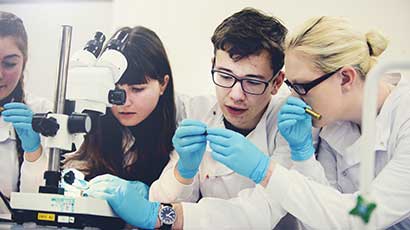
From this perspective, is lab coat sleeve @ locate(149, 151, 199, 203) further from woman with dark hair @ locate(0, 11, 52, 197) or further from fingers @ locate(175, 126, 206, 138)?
woman with dark hair @ locate(0, 11, 52, 197)

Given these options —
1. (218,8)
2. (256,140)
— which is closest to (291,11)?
(218,8)

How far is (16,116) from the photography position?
5.90ft

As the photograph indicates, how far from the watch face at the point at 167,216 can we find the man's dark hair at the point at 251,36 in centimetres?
62

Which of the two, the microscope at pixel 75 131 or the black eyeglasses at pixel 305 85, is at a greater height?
the black eyeglasses at pixel 305 85

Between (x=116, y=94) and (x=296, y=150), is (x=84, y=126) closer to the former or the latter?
(x=116, y=94)

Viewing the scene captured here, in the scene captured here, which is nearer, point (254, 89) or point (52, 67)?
point (254, 89)

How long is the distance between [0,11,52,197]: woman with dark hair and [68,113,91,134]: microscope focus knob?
1.00 feet

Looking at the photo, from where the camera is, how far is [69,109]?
1688mm

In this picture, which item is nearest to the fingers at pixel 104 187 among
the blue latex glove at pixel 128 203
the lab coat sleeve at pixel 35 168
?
the blue latex glove at pixel 128 203

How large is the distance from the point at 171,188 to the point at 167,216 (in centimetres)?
13

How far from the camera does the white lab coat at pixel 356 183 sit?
1384 mm

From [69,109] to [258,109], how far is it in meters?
0.73

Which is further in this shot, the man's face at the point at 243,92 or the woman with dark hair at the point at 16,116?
the woman with dark hair at the point at 16,116

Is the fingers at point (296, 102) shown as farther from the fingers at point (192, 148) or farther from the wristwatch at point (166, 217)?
the wristwatch at point (166, 217)
